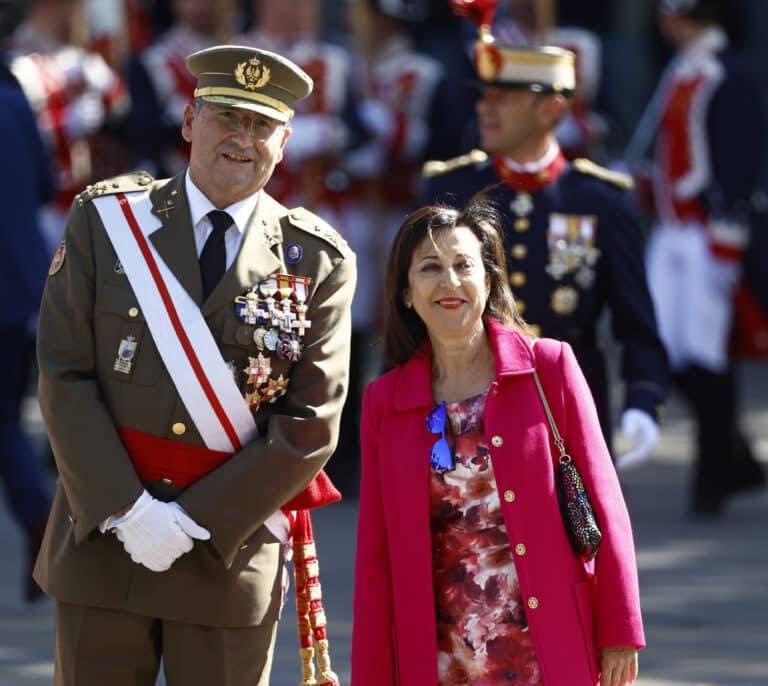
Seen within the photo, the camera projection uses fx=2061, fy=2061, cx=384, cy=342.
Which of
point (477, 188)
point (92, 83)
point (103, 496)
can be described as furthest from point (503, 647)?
point (92, 83)

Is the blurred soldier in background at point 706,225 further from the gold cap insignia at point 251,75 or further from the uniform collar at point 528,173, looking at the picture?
the gold cap insignia at point 251,75

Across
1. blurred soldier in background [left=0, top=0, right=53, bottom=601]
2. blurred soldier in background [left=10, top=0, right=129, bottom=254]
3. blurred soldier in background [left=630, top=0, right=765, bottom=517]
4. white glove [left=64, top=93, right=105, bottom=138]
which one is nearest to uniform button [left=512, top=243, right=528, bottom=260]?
blurred soldier in background [left=0, top=0, right=53, bottom=601]

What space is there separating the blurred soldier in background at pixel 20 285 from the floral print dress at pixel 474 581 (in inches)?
120

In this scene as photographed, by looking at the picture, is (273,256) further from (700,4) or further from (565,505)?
(700,4)

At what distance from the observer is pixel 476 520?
4.18 metres

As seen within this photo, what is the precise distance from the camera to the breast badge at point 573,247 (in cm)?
550

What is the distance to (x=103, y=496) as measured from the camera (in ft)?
13.4

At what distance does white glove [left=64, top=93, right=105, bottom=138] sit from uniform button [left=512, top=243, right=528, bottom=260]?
459 centimetres

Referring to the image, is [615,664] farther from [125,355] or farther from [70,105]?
[70,105]

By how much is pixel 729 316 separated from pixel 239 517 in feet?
17.1

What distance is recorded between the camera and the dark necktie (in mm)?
4258

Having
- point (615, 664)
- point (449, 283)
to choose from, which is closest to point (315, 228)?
point (449, 283)

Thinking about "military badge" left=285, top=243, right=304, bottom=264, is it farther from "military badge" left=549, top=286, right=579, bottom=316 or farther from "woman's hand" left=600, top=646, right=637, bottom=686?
"military badge" left=549, top=286, right=579, bottom=316

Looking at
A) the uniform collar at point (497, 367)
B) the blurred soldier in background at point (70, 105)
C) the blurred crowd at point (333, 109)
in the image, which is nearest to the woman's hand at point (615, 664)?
the uniform collar at point (497, 367)
